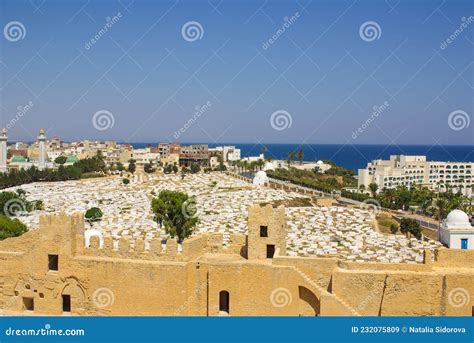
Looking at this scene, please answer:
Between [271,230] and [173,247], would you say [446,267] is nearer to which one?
[271,230]

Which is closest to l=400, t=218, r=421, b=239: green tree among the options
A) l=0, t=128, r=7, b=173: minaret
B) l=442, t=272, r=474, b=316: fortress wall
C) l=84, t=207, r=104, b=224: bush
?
l=84, t=207, r=104, b=224: bush

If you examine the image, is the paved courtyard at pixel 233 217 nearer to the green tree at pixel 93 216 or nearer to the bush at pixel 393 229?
the green tree at pixel 93 216

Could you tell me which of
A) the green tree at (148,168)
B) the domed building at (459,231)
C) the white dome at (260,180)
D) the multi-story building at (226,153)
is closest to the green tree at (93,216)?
the domed building at (459,231)

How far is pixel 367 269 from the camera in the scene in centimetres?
1579

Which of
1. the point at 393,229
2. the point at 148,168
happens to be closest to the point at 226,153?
the point at 148,168

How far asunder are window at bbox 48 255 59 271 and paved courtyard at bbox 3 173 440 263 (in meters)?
20.4

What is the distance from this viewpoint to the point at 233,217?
164 feet

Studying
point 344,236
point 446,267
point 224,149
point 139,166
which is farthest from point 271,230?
point 224,149

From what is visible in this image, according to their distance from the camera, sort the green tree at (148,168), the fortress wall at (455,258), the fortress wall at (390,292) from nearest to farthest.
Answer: the fortress wall at (390,292) < the fortress wall at (455,258) < the green tree at (148,168)

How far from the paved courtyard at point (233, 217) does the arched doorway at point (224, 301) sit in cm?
1965

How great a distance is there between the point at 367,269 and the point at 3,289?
11.1 m
